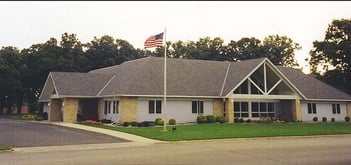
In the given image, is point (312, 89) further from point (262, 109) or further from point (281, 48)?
point (281, 48)

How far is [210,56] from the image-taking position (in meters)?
67.1

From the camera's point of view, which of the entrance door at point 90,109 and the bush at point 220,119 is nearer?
the bush at point 220,119

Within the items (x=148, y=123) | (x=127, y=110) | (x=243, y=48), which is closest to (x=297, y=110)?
(x=148, y=123)

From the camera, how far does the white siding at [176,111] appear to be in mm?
34156

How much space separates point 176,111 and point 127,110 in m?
4.94

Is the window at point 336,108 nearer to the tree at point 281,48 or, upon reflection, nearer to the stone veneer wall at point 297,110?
the stone veneer wall at point 297,110

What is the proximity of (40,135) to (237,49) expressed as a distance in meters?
50.7

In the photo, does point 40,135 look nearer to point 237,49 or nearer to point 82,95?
point 82,95

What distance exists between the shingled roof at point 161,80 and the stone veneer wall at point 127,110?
768 mm

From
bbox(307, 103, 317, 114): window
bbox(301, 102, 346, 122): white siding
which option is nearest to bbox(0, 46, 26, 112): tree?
bbox(301, 102, 346, 122): white siding

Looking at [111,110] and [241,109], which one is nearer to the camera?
[111,110]

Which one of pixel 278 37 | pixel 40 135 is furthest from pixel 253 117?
pixel 278 37

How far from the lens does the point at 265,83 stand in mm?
37656

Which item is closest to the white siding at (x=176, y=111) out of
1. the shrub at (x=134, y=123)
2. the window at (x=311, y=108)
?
the shrub at (x=134, y=123)
